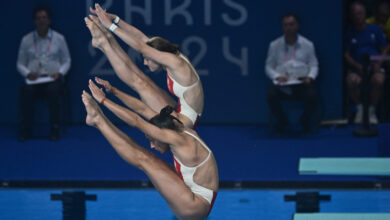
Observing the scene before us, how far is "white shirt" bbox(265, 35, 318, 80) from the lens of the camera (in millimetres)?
9398

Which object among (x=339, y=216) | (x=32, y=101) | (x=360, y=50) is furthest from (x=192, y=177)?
(x=360, y=50)

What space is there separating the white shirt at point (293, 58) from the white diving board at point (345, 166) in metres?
1.98

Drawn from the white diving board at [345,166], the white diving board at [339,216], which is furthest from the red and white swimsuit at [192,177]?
the white diving board at [345,166]

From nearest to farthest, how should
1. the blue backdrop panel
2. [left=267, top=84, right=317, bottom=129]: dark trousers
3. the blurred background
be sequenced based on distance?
the blurred background, [left=267, top=84, right=317, bottom=129]: dark trousers, the blue backdrop panel

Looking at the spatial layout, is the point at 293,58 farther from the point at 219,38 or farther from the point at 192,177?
the point at 192,177

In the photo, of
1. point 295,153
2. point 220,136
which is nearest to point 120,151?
point 295,153

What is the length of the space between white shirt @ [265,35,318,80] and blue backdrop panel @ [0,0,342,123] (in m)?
0.49

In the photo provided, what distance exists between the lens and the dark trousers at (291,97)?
30.1ft

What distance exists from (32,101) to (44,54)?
678 millimetres

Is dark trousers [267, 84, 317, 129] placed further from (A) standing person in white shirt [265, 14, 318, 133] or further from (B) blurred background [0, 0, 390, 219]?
(B) blurred background [0, 0, 390, 219]

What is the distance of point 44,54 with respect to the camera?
9523mm

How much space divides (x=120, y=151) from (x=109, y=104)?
0.36m

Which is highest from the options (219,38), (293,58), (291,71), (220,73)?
(219,38)

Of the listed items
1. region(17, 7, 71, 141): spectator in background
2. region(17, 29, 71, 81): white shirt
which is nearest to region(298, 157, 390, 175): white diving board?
region(17, 7, 71, 141): spectator in background
